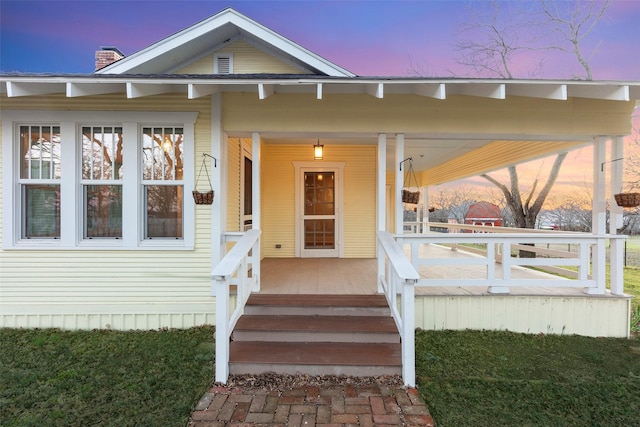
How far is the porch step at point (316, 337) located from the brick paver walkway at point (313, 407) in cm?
22

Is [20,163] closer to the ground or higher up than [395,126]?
closer to the ground

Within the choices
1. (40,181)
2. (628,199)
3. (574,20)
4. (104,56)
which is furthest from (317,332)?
(574,20)

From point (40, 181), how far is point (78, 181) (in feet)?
1.64

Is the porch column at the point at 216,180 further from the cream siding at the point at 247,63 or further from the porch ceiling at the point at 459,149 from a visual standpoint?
the cream siding at the point at 247,63

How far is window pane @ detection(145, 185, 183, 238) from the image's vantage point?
4324 millimetres

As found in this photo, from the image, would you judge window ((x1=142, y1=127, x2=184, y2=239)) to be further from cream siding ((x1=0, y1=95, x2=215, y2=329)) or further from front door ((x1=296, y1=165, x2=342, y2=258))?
front door ((x1=296, y1=165, x2=342, y2=258))

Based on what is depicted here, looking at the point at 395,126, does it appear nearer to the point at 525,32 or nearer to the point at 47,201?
the point at 47,201

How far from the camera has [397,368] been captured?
301 cm

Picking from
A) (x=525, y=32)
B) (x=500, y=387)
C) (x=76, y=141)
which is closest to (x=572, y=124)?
(x=500, y=387)

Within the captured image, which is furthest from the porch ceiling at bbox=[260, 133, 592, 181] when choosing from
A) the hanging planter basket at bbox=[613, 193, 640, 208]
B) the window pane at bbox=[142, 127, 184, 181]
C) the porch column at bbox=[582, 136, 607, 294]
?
the window pane at bbox=[142, 127, 184, 181]

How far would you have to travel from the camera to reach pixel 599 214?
4.41 m

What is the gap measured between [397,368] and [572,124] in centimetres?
399

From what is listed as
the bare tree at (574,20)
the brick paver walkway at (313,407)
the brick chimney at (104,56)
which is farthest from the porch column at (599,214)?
the bare tree at (574,20)

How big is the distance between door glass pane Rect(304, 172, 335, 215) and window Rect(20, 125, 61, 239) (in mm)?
4238
